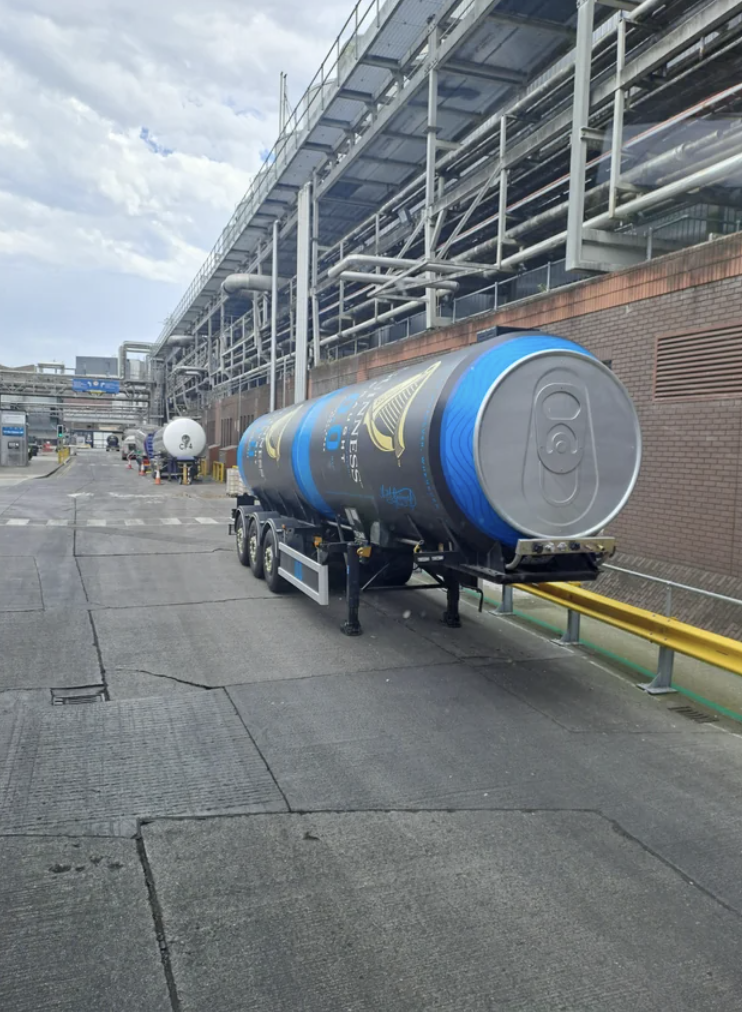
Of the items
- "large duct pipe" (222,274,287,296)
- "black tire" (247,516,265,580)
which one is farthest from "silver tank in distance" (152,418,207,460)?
"black tire" (247,516,265,580)

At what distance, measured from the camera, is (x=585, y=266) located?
40.1 ft

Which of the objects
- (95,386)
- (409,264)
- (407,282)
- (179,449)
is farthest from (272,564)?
(95,386)

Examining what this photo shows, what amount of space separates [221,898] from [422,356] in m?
16.4

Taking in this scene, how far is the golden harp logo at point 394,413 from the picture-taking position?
292 inches

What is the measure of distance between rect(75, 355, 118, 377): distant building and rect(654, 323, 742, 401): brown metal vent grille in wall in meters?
101

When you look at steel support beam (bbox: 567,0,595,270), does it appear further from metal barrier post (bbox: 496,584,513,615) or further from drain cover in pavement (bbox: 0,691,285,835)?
drain cover in pavement (bbox: 0,691,285,835)

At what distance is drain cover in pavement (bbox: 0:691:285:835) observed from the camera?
14.8 feet

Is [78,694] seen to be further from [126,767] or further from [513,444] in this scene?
[513,444]

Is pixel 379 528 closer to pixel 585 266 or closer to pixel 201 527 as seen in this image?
pixel 585 266

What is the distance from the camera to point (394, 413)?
769cm

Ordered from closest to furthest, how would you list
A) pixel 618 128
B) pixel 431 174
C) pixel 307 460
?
1. pixel 307 460
2. pixel 618 128
3. pixel 431 174

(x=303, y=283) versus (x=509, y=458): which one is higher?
(x=303, y=283)

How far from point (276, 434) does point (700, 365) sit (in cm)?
660

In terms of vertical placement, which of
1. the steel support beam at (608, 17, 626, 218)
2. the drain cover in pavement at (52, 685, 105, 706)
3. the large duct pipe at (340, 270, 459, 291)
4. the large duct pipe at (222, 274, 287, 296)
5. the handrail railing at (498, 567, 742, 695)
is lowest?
the drain cover in pavement at (52, 685, 105, 706)
